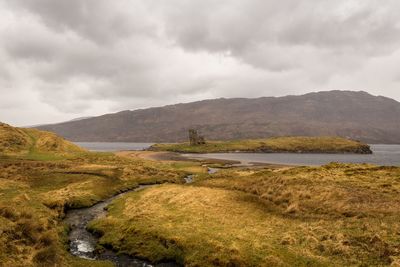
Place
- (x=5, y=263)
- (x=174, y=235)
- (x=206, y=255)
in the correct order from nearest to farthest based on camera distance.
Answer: (x=5, y=263) → (x=206, y=255) → (x=174, y=235)

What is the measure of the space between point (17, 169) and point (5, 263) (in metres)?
53.9

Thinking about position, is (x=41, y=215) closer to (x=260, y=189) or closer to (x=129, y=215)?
(x=129, y=215)

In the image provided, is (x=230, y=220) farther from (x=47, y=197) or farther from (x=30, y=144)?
(x=30, y=144)

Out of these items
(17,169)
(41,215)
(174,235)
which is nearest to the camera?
(174,235)

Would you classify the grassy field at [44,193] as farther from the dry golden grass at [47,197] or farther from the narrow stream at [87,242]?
the narrow stream at [87,242]

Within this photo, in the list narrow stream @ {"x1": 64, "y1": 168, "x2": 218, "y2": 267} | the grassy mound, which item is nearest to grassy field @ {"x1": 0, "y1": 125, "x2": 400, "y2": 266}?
narrow stream @ {"x1": 64, "y1": 168, "x2": 218, "y2": 267}

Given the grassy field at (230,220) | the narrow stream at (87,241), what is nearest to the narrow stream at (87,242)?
the narrow stream at (87,241)

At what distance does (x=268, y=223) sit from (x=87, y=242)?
1784 cm

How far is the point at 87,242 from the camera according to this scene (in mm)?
33094

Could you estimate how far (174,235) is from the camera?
103 ft

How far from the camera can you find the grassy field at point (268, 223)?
2598cm

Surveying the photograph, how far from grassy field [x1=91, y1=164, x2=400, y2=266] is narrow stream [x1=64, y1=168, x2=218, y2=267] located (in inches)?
34.2

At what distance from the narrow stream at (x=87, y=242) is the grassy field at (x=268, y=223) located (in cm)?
87

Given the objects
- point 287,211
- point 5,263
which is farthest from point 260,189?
point 5,263
